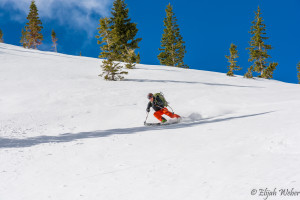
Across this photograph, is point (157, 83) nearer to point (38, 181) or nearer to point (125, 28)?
point (38, 181)

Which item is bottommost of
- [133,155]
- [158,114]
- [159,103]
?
[133,155]

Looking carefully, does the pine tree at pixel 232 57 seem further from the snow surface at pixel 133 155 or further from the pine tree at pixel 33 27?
the pine tree at pixel 33 27

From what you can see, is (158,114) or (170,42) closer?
(158,114)

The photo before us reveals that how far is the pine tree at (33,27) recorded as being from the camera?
52.5 meters

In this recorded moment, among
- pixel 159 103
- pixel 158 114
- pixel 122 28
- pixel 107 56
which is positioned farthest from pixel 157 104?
pixel 122 28

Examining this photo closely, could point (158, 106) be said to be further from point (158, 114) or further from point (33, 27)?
point (33, 27)

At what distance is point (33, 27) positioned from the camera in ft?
172

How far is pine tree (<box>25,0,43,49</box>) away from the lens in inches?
2069

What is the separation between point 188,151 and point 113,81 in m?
15.1

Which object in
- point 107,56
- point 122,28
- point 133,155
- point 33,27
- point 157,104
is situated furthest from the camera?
point 33,27

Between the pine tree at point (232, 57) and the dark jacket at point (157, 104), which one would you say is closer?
the dark jacket at point (157, 104)

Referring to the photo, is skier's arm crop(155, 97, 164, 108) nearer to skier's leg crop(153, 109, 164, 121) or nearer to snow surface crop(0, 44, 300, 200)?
skier's leg crop(153, 109, 164, 121)

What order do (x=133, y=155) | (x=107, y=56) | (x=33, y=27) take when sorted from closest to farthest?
(x=133, y=155)
(x=107, y=56)
(x=33, y=27)

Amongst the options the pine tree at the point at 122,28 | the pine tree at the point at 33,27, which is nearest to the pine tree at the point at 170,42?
the pine tree at the point at 122,28
